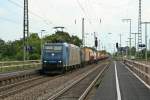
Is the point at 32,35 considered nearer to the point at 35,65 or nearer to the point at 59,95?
the point at 35,65

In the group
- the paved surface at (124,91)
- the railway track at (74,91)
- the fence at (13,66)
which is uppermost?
the fence at (13,66)

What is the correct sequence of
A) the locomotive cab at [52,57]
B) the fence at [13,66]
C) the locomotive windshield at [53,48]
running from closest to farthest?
the fence at [13,66] → the locomotive cab at [52,57] → the locomotive windshield at [53,48]

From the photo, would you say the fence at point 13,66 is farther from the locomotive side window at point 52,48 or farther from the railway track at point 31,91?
the railway track at point 31,91

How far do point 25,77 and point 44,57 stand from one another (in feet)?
20.1

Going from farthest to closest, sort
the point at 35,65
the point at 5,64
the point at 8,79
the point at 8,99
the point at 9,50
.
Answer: the point at 9,50, the point at 35,65, the point at 5,64, the point at 8,79, the point at 8,99

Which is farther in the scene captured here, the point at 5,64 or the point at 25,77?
the point at 5,64

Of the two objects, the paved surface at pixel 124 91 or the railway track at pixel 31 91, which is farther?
the railway track at pixel 31 91

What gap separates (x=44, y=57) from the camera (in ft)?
142

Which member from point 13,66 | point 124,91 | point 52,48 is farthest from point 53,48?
point 124,91

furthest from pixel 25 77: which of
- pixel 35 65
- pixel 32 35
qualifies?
pixel 32 35

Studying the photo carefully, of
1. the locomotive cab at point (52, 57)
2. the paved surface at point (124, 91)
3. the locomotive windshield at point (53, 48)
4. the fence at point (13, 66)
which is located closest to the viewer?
the paved surface at point (124, 91)

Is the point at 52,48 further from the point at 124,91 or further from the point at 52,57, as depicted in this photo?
the point at 124,91

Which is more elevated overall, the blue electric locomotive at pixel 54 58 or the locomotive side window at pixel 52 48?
the locomotive side window at pixel 52 48

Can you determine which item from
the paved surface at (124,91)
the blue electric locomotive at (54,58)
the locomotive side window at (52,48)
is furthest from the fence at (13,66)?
the paved surface at (124,91)
